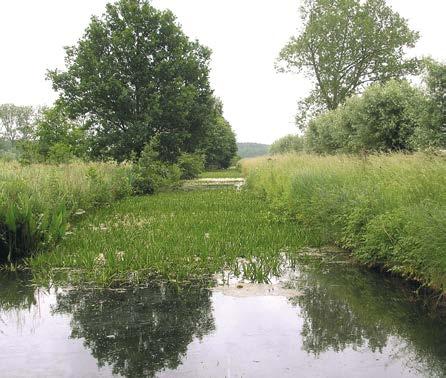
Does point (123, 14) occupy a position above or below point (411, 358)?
above

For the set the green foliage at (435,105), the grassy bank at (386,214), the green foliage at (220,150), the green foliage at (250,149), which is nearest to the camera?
the grassy bank at (386,214)

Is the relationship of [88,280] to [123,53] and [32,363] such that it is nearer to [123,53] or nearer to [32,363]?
[32,363]

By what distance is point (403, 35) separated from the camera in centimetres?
3878

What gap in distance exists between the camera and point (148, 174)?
2197 centimetres

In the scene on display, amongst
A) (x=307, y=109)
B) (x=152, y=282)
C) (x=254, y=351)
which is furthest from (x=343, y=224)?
(x=307, y=109)

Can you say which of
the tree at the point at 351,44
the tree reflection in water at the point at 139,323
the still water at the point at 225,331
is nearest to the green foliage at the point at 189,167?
the tree at the point at 351,44

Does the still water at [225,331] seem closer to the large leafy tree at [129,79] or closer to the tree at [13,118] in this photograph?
the large leafy tree at [129,79]

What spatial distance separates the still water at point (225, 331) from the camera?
3.93 metres

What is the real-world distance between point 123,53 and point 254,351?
2234 centimetres

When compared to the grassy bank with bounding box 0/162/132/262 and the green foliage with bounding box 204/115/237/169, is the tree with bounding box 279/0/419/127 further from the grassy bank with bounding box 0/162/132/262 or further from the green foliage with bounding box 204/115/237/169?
the grassy bank with bounding box 0/162/132/262

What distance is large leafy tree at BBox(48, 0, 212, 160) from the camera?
23641 millimetres

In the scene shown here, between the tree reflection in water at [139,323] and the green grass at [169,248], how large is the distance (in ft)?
1.99

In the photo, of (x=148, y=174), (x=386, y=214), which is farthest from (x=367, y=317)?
(x=148, y=174)

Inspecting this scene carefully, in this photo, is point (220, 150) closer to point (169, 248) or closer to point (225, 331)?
point (169, 248)
